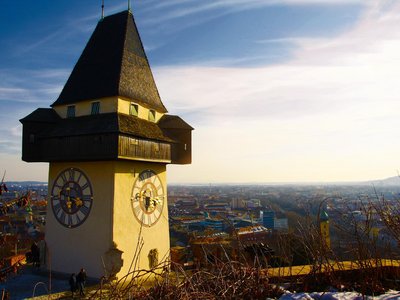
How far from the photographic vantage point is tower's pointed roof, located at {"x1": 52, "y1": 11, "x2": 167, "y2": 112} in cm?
1121

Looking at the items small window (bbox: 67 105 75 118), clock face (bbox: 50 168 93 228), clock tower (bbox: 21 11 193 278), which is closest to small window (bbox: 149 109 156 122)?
clock tower (bbox: 21 11 193 278)

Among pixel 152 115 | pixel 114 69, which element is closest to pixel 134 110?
pixel 152 115

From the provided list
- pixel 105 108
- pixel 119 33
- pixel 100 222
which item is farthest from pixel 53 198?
pixel 119 33

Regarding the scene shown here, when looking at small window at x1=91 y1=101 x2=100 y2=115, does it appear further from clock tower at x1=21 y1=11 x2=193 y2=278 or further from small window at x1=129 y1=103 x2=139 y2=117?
small window at x1=129 y1=103 x2=139 y2=117

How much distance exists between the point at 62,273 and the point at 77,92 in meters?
5.31

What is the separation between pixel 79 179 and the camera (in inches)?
421

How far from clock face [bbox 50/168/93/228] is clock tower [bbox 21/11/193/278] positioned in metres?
0.03

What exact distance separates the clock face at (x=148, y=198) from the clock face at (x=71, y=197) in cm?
128

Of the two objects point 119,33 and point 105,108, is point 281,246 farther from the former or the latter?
point 119,33

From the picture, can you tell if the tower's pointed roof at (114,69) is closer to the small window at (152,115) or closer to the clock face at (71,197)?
the small window at (152,115)

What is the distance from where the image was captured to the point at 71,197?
10742 millimetres

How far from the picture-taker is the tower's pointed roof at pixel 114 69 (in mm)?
11211

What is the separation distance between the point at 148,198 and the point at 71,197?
2.20 m

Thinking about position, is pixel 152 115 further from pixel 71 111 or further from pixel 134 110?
pixel 71 111
